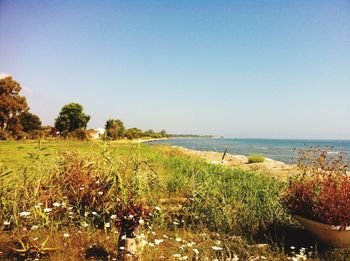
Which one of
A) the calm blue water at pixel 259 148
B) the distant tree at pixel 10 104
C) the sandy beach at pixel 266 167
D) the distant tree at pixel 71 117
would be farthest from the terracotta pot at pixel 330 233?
the distant tree at pixel 71 117

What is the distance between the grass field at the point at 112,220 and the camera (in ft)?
12.2

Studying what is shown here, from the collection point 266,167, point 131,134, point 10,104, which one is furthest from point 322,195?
point 10,104

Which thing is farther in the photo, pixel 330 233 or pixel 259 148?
pixel 259 148

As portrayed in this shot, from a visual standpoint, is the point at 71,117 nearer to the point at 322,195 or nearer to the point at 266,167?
the point at 266,167

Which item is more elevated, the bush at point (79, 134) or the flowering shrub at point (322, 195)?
the bush at point (79, 134)

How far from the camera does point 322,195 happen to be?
4.12 m

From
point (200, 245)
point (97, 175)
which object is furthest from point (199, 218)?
point (97, 175)

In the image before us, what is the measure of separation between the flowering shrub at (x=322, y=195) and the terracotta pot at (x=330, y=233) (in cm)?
7

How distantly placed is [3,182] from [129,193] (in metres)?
2.09

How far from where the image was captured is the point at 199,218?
495 cm

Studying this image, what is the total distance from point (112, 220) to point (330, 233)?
9.74 feet

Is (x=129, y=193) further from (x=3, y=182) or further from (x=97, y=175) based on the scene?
(x=3, y=182)

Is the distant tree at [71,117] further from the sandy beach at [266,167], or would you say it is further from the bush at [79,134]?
the bush at [79,134]

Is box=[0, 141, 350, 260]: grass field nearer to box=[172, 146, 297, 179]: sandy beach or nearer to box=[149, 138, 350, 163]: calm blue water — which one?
box=[149, 138, 350, 163]: calm blue water
